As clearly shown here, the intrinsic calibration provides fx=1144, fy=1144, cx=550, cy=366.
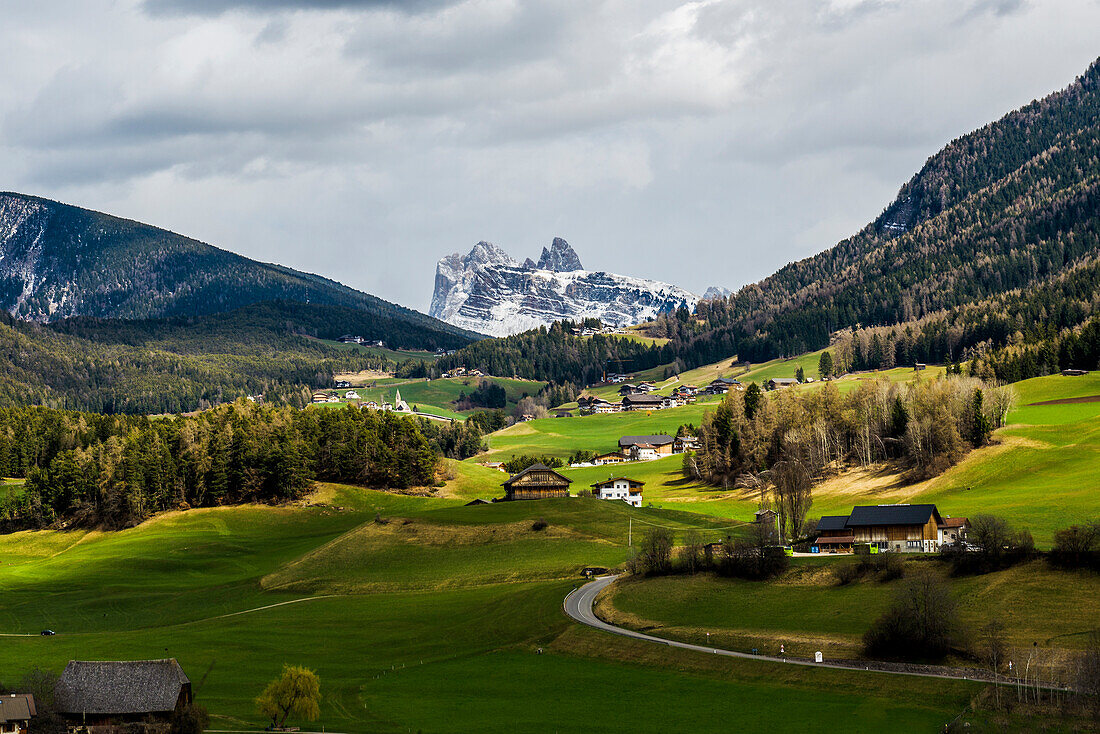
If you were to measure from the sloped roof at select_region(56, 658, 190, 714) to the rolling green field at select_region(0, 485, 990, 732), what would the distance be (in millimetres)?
2881

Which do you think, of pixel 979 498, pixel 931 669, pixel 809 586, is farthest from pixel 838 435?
pixel 931 669

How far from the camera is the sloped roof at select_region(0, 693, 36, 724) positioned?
58.4m

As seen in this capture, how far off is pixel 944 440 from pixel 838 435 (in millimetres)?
23017

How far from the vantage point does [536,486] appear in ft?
485

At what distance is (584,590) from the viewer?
92.2 metres

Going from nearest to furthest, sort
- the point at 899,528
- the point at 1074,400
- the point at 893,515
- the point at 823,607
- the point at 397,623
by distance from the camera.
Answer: the point at 823,607, the point at 397,623, the point at 899,528, the point at 893,515, the point at 1074,400

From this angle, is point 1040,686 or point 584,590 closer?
point 1040,686

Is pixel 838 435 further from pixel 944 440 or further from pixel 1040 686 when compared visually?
pixel 1040 686

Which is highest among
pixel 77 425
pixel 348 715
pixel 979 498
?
pixel 77 425

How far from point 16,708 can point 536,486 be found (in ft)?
304

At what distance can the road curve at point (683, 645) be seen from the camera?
2362 inches

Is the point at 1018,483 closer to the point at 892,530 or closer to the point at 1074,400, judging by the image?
the point at 892,530

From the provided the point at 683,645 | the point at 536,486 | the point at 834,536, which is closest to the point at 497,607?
the point at 683,645

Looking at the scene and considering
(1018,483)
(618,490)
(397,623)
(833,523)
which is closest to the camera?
(397,623)
